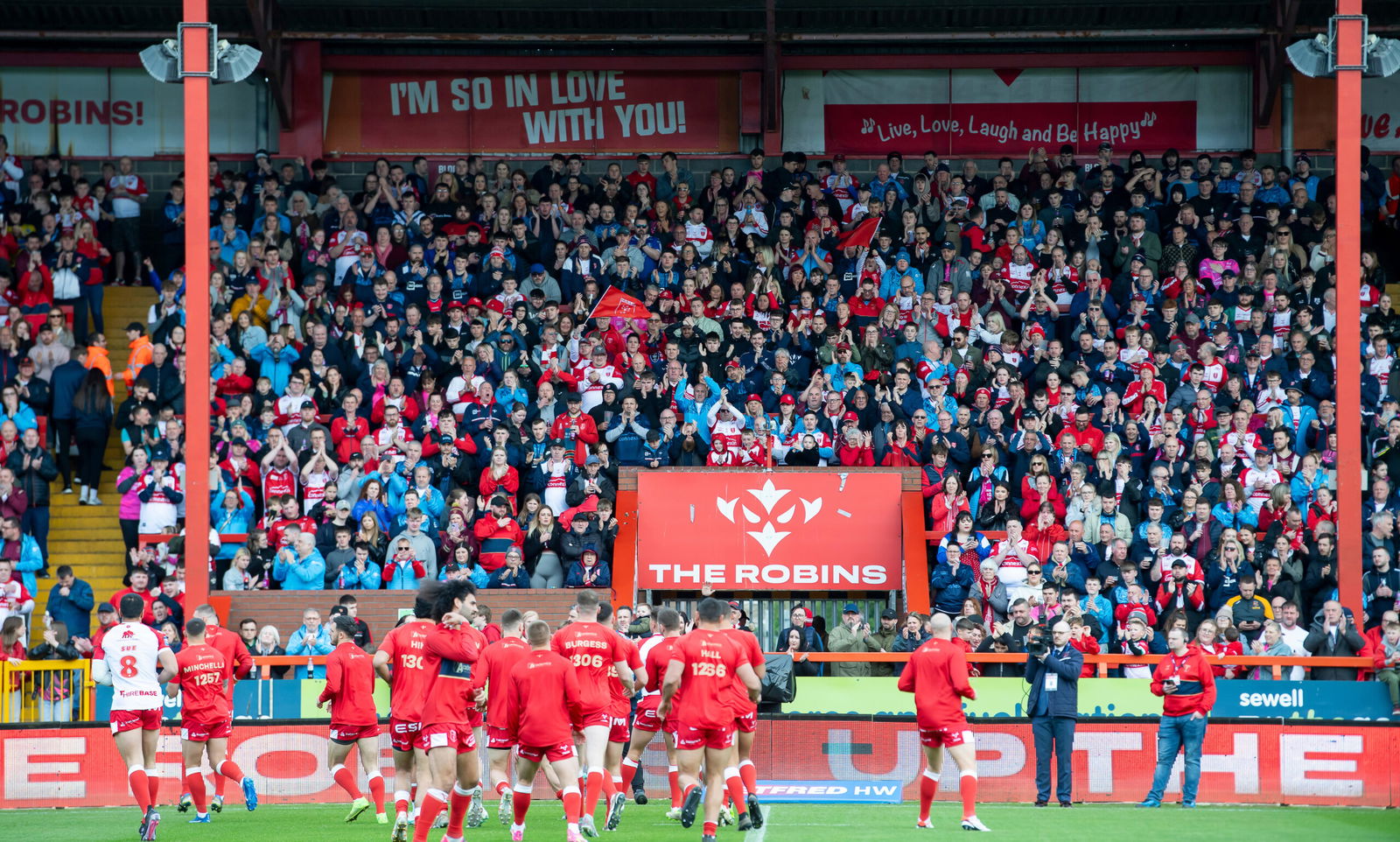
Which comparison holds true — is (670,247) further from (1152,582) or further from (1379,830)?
(1379,830)

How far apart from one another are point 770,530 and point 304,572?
17.6ft

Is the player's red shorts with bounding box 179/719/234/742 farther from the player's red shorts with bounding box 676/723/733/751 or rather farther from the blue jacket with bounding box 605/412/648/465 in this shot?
the blue jacket with bounding box 605/412/648/465

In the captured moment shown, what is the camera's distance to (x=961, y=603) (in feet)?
60.1

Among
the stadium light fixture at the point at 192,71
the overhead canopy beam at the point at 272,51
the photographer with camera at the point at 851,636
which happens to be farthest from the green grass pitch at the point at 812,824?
the overhead canopy beam at the point at 272,51

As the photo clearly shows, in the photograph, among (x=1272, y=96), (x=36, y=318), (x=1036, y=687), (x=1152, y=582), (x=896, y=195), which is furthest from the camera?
(x=1272, y=96)

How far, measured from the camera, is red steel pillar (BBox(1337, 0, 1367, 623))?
17.6m

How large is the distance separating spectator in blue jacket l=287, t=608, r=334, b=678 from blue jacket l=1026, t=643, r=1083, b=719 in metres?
6.83

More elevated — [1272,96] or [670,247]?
[1272,96]

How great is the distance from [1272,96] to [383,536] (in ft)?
50.0

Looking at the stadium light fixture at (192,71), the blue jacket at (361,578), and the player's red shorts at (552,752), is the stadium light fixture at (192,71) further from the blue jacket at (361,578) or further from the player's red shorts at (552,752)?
the player's red shorts at (552,752)

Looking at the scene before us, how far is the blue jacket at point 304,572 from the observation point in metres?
18.6

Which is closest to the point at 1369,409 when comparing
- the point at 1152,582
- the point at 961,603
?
the point at 1152,582

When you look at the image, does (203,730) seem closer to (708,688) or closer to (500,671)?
(500,671)

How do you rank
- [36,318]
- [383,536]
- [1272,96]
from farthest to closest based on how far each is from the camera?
[1272,96], [36,318], [383,536]
